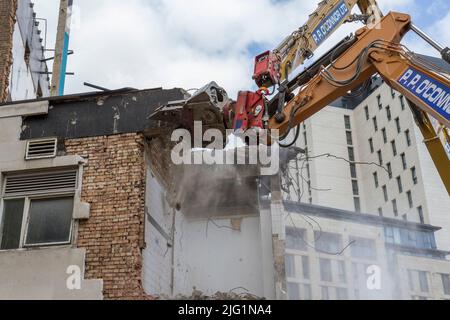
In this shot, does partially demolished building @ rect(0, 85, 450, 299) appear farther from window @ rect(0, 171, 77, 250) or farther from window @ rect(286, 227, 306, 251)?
window @ rect(286, 227, 306, 251)

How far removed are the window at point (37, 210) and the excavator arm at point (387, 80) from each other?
4.05 meters

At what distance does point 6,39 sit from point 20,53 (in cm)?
239

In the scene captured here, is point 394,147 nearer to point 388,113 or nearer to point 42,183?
point 388,113

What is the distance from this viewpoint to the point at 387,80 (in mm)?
9992

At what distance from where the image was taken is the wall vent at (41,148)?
1175 cm

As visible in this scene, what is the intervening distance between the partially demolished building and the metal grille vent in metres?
0.02

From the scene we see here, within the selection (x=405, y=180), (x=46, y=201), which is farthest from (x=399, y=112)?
(x=46, y=201)

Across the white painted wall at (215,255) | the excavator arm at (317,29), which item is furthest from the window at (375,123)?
the excavator arm at (317,29)

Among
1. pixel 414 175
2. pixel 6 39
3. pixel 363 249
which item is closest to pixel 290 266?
pixel 363 249

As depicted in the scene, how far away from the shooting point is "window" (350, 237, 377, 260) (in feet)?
175

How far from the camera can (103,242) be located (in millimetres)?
10820

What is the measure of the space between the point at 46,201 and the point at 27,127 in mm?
1637

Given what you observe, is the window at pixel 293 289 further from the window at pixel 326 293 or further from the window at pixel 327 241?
the window at pixel 327 241
